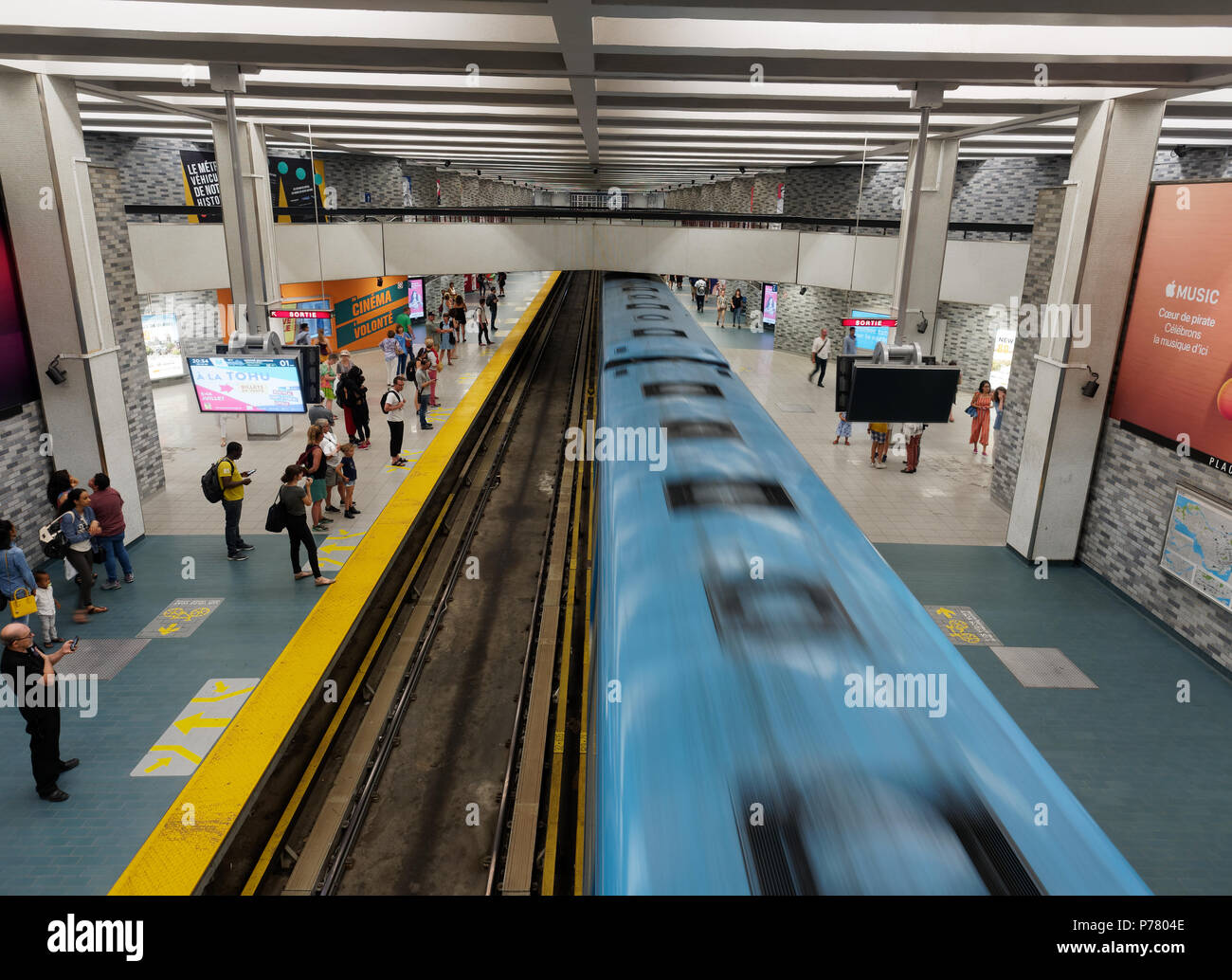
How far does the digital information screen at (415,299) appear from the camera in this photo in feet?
99.8

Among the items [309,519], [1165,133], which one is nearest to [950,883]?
[309,519]

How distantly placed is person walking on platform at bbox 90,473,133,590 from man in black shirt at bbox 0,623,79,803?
139 inches

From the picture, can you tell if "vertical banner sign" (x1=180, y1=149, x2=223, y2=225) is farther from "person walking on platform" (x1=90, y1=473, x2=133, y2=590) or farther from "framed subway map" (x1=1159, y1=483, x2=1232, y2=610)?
"framed subway map" (x1=1159, y1=483, x2=1232, y2=610)

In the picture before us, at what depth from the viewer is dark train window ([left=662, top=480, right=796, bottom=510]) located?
6.19 metres

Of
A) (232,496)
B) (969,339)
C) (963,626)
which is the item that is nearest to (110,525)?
(232,496)

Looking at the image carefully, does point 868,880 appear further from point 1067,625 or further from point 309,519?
point 309,519

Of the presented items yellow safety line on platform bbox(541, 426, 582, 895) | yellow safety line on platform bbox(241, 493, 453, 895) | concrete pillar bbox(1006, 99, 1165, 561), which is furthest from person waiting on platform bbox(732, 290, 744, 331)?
yellow safety line on platform bbox(241, 493, 453, 895)

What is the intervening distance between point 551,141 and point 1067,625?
13.8 metres

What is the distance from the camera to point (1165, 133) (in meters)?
13.4

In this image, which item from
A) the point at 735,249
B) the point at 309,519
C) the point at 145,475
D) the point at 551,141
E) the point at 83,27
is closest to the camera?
the point at 83,27

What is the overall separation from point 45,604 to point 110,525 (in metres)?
1.65

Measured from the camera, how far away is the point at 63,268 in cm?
1013

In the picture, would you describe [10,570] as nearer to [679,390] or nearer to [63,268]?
[63,268]

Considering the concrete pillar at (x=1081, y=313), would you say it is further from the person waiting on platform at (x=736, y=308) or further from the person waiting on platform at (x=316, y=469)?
the person waiting on platform at (x=736, y=308)
